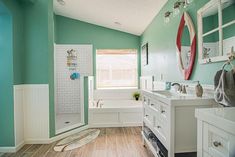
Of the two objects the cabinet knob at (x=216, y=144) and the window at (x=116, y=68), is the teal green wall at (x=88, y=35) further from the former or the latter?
the cabinet knob at (x=216, y=144)

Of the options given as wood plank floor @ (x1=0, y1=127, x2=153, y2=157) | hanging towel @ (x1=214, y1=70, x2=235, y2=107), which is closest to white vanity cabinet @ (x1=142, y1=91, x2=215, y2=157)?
hanging towel @ (x1=214, y1=70, x2=235, y2=107)

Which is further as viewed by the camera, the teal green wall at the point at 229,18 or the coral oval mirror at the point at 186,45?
the coral oval mirror at the point at 186,45

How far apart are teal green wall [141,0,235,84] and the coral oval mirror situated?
71 millimetres

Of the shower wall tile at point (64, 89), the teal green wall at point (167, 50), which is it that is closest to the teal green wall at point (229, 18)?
the teal green wall at point (167, 50)

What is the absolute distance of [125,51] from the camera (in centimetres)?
536

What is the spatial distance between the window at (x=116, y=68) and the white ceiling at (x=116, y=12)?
2.40ft

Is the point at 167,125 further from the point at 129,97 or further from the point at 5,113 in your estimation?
the point at 129,97

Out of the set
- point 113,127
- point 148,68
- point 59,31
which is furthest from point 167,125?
point 59,31

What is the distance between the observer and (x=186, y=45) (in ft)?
7.57

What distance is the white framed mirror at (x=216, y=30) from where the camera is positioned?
4.89ft

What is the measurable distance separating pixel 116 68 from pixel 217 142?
4523 mm

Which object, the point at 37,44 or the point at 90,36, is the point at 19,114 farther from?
the point at 90,36

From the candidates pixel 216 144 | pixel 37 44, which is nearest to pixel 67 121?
pixel 37 44

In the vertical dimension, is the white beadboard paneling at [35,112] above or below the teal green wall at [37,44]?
below
